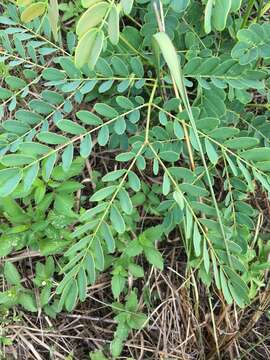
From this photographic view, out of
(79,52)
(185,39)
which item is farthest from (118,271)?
(79,52)

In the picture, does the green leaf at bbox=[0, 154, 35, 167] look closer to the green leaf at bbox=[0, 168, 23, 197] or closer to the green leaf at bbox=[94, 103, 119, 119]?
the green leaf at bbox=[0, 168, 23, 197]

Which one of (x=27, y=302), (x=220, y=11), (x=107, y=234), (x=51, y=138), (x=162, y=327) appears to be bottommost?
(x=162, y=327)

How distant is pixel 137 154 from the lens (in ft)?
3.81

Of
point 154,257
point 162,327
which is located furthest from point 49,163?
point 162,327

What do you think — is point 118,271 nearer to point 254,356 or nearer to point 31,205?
point 31,205

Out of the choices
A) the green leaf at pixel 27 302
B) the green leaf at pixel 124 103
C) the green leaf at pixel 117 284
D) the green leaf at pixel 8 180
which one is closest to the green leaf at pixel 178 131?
the green leaf at pixel 124 103

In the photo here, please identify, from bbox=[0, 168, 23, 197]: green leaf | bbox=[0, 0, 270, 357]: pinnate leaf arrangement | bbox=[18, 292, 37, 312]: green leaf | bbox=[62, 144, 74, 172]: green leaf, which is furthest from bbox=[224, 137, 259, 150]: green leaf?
bbox=[18, 292, 37, 312]: green leaf

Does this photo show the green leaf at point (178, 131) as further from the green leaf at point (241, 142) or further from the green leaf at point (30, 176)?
the green leaf at point (30, 176)

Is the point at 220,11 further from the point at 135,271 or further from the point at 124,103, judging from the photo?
the point at 135,271

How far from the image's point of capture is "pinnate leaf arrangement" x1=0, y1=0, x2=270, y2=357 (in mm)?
1138

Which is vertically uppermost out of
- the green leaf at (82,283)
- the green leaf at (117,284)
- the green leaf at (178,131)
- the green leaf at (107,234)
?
the green leaf at (178,131)

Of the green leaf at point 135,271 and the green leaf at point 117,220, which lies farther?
the green leaf at point 135,271

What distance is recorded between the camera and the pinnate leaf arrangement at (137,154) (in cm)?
114

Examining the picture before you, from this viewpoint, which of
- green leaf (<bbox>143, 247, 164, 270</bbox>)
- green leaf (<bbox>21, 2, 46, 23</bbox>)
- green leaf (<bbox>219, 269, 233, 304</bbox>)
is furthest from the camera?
green leaf (<bbox>143, 247, 164, 270</bbox>)
